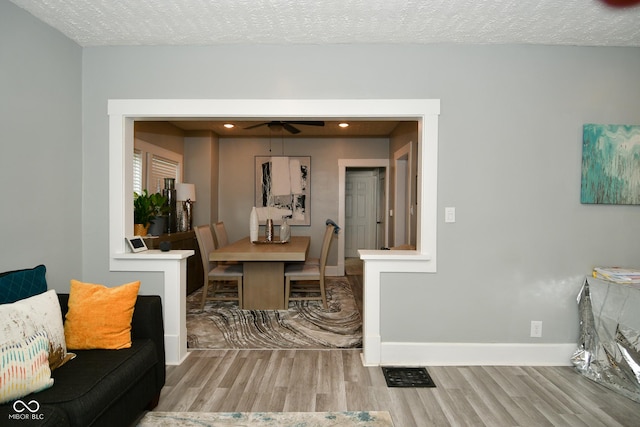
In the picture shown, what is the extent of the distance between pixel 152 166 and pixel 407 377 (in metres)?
3.89

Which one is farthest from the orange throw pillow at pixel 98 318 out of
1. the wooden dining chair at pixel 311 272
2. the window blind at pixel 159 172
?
the window blind at pixel 159 172

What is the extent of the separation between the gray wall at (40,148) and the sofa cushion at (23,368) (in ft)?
2.97

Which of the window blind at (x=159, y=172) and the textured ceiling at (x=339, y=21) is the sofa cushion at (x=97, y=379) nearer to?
the textured ceiling at (x=339, y=21)

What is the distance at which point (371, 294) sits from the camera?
2943 millimetres

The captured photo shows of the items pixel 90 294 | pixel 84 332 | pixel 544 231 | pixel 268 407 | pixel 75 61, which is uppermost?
pixel 75 61

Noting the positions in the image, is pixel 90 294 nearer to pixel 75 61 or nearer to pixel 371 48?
pixel 75 61

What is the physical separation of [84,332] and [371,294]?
1908 mm

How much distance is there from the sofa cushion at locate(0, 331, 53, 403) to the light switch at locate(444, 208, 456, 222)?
2.58m

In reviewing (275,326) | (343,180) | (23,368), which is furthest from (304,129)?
(23,368)

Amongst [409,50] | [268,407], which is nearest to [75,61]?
[409,50]

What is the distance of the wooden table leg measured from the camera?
434 cm

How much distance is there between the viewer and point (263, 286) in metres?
4.36

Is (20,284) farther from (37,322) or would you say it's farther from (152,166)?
(152,166)

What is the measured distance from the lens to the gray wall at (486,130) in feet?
9.43
